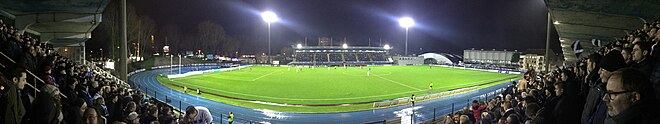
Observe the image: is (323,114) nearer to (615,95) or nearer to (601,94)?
(601,94)

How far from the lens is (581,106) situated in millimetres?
3209

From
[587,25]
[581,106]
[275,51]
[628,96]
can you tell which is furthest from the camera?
[275,51]

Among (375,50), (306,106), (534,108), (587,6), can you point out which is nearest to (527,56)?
(375,50)

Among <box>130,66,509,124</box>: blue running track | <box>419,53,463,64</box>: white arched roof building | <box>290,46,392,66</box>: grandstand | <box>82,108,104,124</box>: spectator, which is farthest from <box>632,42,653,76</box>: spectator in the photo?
<box>419,53,463,64</box>: white arched roof building

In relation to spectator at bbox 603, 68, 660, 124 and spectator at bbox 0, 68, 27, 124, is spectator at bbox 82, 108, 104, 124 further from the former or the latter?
spectator at bbox 603, 68, 660, 124

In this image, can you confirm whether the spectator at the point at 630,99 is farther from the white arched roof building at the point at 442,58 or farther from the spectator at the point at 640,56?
the white arched roof building at the point at 442,58

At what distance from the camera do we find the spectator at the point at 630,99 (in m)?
1.72

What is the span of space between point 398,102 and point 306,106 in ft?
18.1

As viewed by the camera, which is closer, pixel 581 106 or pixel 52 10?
pixel 581 106

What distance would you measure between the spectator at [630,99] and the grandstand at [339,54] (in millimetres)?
79638

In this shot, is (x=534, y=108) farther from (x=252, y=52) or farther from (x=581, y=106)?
(x=252, y=52)

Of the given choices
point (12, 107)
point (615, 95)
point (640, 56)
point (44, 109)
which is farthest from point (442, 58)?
point (12, 107)

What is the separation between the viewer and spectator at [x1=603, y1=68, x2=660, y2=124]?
1.72 meters

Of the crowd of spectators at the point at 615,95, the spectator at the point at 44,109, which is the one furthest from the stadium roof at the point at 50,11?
the crowd of spectators at the point at 615,95
